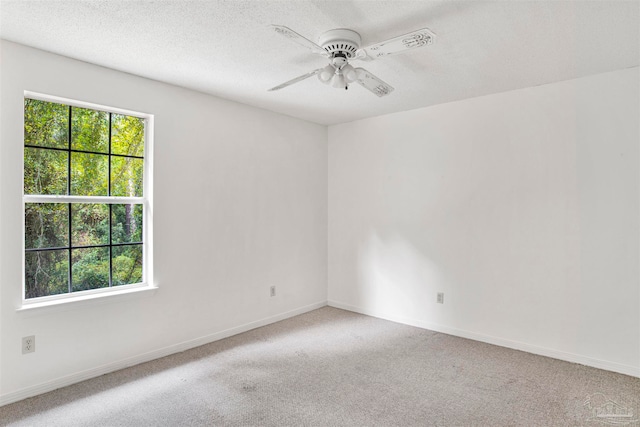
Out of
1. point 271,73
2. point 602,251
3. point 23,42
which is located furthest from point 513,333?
point 23,42

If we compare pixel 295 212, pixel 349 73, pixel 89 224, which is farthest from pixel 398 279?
pixel 89 224

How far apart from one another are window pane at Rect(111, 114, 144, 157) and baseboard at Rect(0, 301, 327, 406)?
172 centimetres

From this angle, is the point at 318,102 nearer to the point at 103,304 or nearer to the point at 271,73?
the point at 271,73

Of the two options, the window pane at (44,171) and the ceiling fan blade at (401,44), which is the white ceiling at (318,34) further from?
the window pane at (44,171)

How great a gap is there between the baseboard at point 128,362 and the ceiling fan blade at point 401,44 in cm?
287

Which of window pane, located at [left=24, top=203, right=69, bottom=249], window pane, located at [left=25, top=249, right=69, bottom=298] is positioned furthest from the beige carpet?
window pane, located at [left=24, top=203, right=69, bottom=249]

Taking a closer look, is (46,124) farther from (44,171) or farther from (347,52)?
(347,52)

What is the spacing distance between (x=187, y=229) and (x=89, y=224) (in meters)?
0.79

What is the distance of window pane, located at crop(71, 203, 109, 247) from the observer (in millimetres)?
2789

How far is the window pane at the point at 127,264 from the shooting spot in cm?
304

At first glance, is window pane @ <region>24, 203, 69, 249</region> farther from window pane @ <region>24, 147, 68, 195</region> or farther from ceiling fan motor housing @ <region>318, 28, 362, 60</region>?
ceiling fan motor housing @ <region>318, 28, 362, 60</region>

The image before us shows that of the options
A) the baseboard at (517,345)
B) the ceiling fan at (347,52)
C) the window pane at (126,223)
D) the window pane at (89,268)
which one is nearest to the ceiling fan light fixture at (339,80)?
the ceiling fan at (347,52)

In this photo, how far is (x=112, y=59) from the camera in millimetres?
2693

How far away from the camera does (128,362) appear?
2.98 m
